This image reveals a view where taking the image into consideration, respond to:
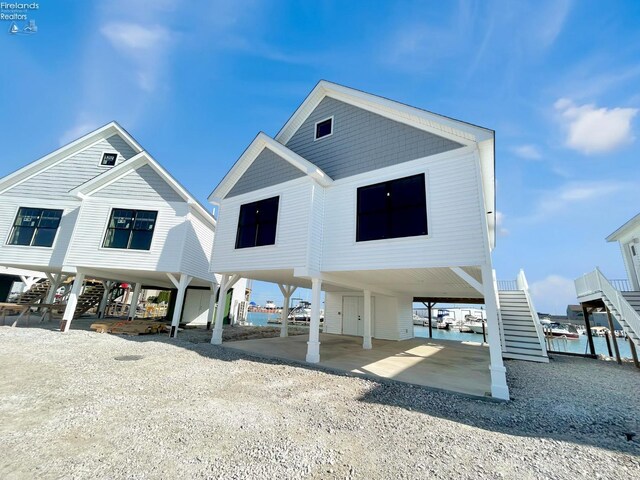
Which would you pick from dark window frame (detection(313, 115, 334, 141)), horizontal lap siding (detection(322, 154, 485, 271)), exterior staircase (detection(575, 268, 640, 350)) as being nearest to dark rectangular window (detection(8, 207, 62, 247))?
dark window frame (detection(313, 115, 334, 141))

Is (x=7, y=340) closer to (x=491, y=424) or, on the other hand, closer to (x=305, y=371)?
(x=305, y=371)

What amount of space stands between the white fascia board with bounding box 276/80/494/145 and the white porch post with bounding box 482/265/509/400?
3689 mm

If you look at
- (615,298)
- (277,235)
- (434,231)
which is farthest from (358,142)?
(615,298)

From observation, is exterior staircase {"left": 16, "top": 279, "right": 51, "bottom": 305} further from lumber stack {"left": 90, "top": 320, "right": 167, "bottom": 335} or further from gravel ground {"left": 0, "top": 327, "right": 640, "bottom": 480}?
gravel ground {"left": 0, "top": 327, "right": 640, "bottom": 480}

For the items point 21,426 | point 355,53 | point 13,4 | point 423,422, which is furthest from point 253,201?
point 13,4

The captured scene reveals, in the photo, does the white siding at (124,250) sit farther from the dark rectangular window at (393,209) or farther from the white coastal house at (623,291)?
the white coastal house at (623,291)

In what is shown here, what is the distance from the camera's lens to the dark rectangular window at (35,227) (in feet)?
44.6

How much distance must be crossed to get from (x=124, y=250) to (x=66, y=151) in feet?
24.5

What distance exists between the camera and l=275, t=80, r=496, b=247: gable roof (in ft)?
23.6

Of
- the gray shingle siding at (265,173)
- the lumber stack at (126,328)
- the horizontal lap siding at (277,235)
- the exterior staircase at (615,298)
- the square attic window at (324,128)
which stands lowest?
the lumber stack at (126,328)

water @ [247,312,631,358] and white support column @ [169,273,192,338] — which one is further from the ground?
white support column @ [169,273,192,338]

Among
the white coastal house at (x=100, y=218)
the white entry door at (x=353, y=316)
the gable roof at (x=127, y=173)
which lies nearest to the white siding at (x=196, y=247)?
the white coastal house at (x=100, y=218)

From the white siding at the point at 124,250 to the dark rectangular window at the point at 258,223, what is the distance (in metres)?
3.95

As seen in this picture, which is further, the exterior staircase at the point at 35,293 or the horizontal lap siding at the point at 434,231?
the exterior staircase at the point at 35,293
